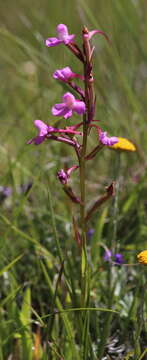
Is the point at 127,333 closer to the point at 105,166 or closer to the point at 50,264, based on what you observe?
the point at 50,264

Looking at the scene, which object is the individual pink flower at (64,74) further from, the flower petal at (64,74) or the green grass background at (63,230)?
the green grass background at (63,230)

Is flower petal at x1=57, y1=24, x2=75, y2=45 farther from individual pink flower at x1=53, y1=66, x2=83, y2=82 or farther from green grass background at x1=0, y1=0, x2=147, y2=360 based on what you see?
green grass background at x1=0, y1=0, x2=147, y2=360

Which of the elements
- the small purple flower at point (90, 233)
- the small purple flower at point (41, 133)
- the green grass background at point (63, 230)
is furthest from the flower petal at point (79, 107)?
the small purple flower at point (90, 233)

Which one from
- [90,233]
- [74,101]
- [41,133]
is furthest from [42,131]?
[90,233]

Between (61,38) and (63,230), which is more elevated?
(61,38)

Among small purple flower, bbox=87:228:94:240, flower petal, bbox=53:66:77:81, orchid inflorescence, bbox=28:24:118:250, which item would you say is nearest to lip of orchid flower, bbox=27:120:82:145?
orchid inflorescence, bbox=28:24:118:250

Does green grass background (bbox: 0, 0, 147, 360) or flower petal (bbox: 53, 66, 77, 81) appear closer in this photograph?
flower petal (bbox: 53, 66, 77, 81)

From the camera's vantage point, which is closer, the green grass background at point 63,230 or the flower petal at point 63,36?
the flower petal at point 63,36

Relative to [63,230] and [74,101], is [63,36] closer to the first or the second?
[74,101]

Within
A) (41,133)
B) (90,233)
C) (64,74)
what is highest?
(64,74)
